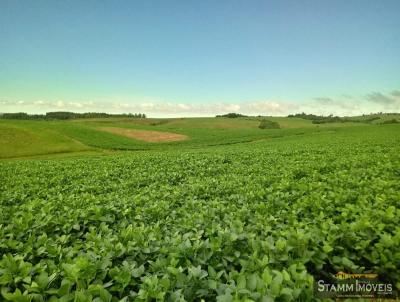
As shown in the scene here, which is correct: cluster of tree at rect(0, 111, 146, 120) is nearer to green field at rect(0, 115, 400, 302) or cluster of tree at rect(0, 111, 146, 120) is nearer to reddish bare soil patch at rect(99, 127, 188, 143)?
reddish bare soil patch at rect(99, 127, 188, 143)

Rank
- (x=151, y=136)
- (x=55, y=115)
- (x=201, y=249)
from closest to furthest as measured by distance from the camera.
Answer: (x=201, y=249), (x=151, y=136), (x=55, y=115)

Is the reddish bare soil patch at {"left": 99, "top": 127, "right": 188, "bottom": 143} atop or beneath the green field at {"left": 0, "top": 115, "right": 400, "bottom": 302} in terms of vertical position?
beneath

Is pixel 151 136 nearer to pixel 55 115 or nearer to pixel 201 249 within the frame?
pixel 201 249

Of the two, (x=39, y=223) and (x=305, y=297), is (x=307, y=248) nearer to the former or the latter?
(x=305, y=297)

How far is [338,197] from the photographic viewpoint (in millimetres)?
7234

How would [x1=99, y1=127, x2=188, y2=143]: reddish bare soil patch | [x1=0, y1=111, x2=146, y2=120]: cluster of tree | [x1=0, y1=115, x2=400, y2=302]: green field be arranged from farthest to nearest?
1. [x1=0, y1=111, x2=146, y2=120]: cluster of tree
2. [x1=99, y1=127, x2=188, y2=143]: reddish bare soil patch
3. [x1=0, y1=115, x2=400, y2=302]: green field

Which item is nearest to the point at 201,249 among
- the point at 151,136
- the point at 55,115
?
the point at 151,136

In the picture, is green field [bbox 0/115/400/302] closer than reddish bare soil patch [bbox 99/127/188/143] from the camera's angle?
Yes

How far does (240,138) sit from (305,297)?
7242cm

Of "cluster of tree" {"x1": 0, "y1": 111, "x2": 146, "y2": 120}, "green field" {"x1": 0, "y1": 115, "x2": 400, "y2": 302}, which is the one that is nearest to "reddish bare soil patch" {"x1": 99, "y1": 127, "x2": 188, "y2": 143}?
"green field" {"x1": 0, "y1": 115, "x2": 400, "y2": 302}

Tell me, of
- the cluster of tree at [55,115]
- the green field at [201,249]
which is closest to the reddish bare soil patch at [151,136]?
the green field at [201,249]

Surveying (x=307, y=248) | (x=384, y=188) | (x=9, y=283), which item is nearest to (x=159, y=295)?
(x=9, y=283)

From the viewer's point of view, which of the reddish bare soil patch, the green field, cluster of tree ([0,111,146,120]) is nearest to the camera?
the green field

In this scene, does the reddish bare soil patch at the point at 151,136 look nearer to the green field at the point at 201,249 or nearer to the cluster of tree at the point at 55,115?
the green field at the point at 201,249
